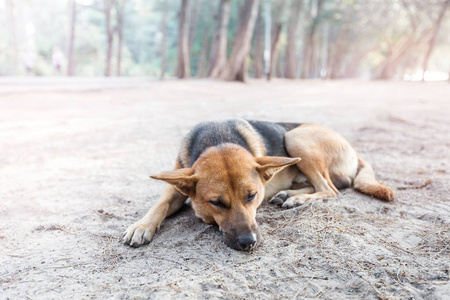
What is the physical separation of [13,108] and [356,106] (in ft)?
35.8

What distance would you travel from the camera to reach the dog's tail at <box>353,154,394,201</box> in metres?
3.90

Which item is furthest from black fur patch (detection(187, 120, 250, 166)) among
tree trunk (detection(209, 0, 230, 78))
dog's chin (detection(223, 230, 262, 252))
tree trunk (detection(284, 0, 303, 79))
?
tree trunk (detection(284, 0, 303, 79))

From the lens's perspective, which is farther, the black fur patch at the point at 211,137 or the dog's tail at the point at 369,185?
the dog's tail at the point at 369,185

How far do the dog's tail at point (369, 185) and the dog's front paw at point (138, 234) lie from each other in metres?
2.60

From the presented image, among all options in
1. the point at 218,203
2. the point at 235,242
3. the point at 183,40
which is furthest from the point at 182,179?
the point at 183,40

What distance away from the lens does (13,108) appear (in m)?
9.80

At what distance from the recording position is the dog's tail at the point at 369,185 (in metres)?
3.90

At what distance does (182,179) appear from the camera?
3057 mm

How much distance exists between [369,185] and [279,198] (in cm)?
113

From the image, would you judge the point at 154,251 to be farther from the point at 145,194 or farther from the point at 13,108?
the point at 13,108

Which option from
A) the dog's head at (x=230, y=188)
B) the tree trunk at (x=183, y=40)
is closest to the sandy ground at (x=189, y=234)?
the dog's head at (x=230, y=188)

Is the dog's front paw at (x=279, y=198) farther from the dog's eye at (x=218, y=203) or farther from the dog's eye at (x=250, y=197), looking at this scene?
the dog's eye at (x=218, y=203)

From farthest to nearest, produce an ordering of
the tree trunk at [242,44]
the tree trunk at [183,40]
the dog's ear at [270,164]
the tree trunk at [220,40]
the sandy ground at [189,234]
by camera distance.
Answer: the tree trunk at [220,40] → the tree trunk at [183,40] → the tree trunk at [242,44] → the dog's ear at [270,164] → the sandy ground at [189,234]

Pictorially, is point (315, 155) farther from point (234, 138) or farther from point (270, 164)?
point (270, 164)
